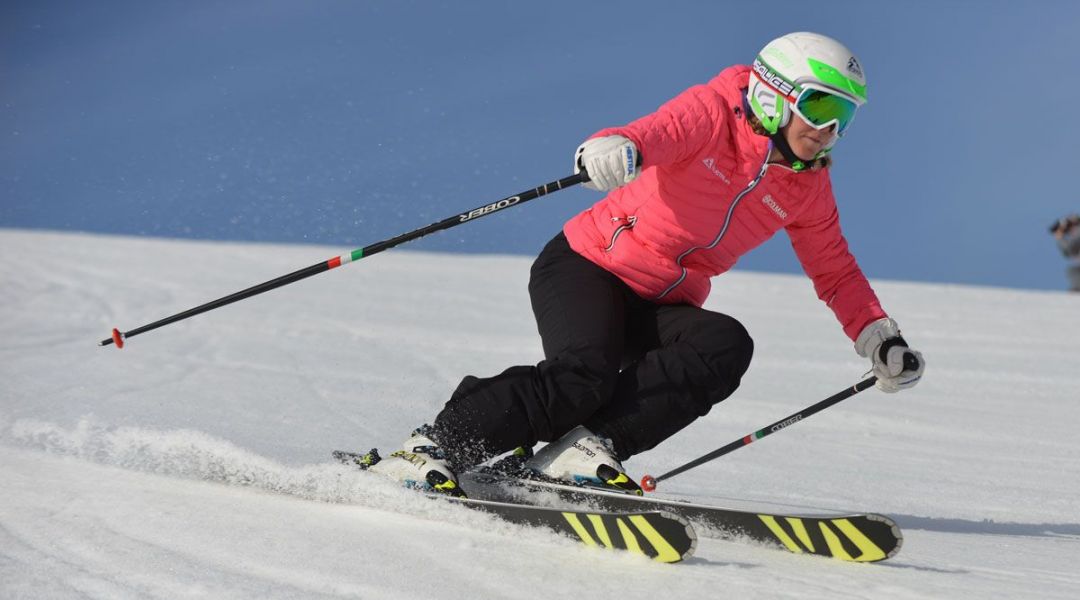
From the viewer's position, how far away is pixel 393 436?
5.71 metres

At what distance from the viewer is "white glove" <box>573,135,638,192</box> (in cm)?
332

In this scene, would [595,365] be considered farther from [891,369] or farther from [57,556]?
[57,556]

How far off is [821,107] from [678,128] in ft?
1.65

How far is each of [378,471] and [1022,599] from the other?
6.74 feet

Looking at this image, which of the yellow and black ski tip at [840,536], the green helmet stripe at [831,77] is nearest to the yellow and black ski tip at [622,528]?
the yellow and black ski tip at [840,536]

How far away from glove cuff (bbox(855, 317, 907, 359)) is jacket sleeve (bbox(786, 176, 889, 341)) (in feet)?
0.10

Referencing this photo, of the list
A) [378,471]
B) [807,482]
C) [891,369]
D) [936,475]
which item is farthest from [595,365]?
[936,475]

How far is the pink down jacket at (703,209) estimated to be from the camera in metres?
3.68

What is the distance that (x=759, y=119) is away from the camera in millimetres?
3695

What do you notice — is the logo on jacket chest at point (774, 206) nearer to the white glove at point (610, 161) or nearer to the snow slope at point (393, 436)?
the white glove at point (610, 161)

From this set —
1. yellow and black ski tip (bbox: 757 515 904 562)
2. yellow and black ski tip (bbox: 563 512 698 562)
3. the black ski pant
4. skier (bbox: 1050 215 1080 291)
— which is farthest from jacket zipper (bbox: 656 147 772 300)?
skier (bbox: 1050 215 1080 291)

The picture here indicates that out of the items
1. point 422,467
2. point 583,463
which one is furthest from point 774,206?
point 422,467

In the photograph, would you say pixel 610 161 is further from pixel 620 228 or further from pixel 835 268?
pixel 835 268

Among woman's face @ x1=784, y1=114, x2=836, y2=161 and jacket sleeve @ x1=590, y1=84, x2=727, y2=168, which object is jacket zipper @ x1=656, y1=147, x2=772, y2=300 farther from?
jacket sleeve @ x1=590, y1=84, x2=727, y2=168
